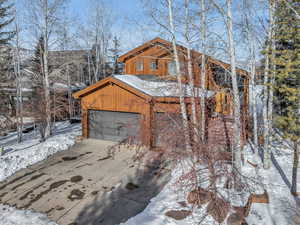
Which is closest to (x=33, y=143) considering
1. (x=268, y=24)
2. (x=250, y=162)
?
(x=250, y=162)

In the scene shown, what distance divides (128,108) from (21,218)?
23.1 ft

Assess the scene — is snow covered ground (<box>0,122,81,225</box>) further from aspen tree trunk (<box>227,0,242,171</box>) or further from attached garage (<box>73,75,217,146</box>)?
aspen tree trunk (<box>227,0,242,171</box>)

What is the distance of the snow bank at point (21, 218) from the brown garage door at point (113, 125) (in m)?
6.49

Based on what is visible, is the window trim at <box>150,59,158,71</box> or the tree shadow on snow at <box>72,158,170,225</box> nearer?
the tree shadow on snow at <box>72,158,170,225</box>

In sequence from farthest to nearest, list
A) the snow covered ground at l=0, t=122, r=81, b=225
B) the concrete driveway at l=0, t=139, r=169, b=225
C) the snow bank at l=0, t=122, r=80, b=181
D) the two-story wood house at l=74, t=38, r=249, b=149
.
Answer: the two-story wood house at l=74, t=38, r=249, b=149 → the snow bank at l=0, t=122, r=80, b=181 → the concrete driveway at l=0, t=139, r=169, b=225 → the snow covered ground at l=0, t=122, r=81, b=225

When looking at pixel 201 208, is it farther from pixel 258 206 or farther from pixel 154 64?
pixel 154 64

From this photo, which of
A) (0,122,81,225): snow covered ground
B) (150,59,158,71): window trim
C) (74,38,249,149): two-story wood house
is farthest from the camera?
(150,59,158,71): window trim

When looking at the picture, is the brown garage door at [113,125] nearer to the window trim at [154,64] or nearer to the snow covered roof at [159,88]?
the snow covered roof at [159,88]

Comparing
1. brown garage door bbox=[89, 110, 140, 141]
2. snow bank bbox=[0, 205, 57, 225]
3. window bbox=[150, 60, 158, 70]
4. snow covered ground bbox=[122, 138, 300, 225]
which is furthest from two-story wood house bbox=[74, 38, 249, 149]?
snow bank bbox=[0, 205, 57, 225]

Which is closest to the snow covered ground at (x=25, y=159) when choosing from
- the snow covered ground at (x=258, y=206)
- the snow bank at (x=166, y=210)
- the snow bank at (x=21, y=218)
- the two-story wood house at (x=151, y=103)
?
the snow bank at (x=21, y=218)

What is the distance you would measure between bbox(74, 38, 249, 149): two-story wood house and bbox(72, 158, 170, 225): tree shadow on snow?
2.20 metres

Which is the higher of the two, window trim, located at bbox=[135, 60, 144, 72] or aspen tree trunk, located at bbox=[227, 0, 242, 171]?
window trim, located at bbox=[135, 60, 144, 72]

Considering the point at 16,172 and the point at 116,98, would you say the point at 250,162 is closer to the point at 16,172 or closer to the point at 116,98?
the point at 116,98

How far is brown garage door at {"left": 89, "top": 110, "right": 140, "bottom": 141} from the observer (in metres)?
11.4
